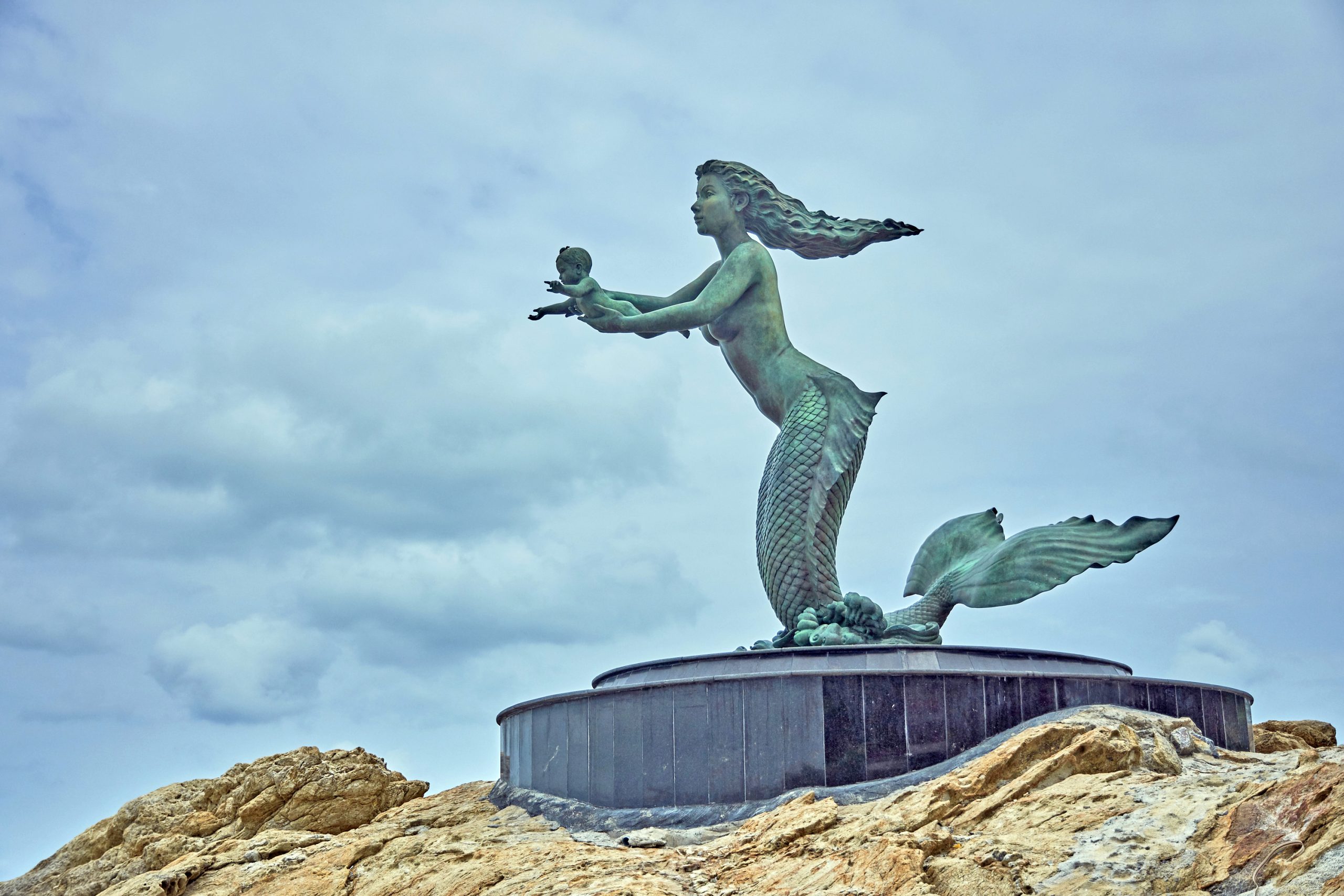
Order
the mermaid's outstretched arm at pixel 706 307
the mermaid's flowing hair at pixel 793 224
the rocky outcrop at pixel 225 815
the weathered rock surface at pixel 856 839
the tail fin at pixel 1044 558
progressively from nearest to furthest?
the weathered rock surface at pixel 856 839 < the rocky outcrop at pixel 225 815 < the tail fin at pixel 1044 558 < the mermaid's outstretched arm at pixel 706 307 < the mermaid's flowing hair at pixel 793 224

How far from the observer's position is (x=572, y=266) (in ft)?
40.6

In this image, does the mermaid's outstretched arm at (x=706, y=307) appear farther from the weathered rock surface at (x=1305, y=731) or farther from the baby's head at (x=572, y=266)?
the weathered rock surface at (x=1305, y=731)

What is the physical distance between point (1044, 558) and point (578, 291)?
4640mm

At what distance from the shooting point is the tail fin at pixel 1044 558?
11.8 metres

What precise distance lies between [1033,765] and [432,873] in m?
3.78

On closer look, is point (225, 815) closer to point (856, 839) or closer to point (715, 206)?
point (856, 839)

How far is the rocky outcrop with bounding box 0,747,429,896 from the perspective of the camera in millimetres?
10602

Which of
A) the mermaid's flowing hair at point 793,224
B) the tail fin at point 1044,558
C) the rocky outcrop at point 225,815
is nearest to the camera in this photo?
the rocky outcrop at point 225,815

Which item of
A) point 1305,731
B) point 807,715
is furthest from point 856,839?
point 1305,731

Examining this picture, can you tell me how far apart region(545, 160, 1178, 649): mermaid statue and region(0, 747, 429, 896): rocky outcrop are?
3.55 meters

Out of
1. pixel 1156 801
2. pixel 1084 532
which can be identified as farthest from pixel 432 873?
pixel 1084 532

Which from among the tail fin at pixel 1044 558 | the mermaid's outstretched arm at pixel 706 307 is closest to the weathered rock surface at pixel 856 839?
the tail fin at pixel 1044 558

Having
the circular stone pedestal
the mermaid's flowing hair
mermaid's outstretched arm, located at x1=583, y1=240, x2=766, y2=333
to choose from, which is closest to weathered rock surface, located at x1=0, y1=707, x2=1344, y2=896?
the circular stone pedestal

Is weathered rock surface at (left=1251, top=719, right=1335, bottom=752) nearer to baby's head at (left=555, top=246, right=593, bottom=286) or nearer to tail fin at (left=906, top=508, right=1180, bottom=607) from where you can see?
tail fin at (left=906, top=508, right=1180, bottom=607)
